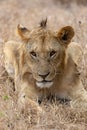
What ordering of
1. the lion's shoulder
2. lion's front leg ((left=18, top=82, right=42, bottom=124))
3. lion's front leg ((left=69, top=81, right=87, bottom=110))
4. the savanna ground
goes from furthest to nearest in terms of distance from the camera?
the lion's shoulder < lion's front leg ((left=69, top=81, right=87, bottom=110)) < lion's front leg ((left=18, top=82, right=42, bottom=124)) < the savanna ground

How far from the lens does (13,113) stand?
4805mm

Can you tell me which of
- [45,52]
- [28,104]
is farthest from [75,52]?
[28,104]

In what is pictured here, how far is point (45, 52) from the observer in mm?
5035

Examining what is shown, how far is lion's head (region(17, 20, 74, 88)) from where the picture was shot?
5.02 metres

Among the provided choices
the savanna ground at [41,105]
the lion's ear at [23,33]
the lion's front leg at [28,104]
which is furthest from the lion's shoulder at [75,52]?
the lion's front leg at [28,104]

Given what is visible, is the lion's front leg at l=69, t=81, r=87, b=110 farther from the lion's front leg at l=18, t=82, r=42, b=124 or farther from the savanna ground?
the lion's front leg at l=18, t=82, r=42, b=124

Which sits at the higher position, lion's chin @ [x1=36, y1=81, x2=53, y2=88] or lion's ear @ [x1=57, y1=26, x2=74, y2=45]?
lion's ear @ [x1=57, y1=26, x2=74, y2=45]

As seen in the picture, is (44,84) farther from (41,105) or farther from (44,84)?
(41,105)

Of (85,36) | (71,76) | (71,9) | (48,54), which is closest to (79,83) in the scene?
(71,76)

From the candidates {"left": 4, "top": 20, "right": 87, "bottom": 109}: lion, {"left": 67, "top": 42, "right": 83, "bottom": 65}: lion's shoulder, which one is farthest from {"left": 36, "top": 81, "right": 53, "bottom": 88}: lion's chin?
{"left": 67, "top": 42, "right": 83, "bottom": 65}: lion's shoulder

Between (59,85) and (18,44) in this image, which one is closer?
(59,85)

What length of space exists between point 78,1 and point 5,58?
5.23m

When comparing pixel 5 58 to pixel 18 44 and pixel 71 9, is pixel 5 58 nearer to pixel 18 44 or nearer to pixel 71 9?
pixel 18 44

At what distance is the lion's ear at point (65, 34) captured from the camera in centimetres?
518
